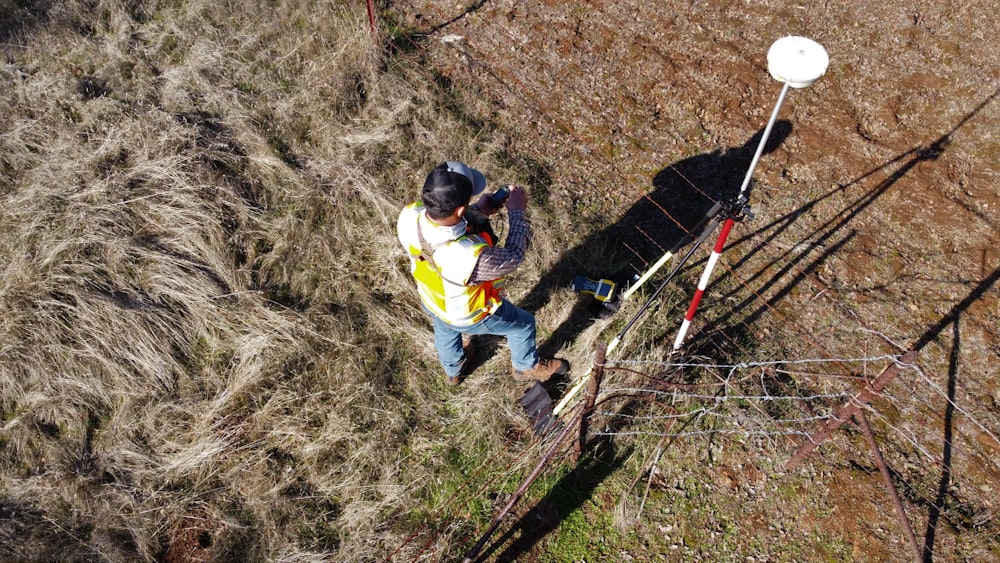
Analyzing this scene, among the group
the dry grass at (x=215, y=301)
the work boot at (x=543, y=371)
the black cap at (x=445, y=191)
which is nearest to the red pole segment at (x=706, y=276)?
the work boot at (x=543, y=371)

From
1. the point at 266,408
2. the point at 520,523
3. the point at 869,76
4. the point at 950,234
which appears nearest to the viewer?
the point at 520,523

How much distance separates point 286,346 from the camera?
4.04 meters

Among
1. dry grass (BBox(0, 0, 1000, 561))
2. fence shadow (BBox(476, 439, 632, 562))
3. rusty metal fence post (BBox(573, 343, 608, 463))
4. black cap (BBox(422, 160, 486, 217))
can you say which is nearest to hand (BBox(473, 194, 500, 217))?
black cap (BBox(422, 160, 486, 217))

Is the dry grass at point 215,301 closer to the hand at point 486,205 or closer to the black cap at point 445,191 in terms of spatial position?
the hand at point 486,205

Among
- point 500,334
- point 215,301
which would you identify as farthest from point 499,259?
point 215,301

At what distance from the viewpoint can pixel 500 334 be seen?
11.3ft

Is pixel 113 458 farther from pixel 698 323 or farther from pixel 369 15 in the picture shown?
pixel 369 15

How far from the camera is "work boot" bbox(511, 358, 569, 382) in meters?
3.82

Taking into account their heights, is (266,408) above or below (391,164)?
below

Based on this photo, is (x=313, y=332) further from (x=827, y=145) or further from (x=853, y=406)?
(x=827, y=145)

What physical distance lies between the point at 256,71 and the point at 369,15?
4.39 feet

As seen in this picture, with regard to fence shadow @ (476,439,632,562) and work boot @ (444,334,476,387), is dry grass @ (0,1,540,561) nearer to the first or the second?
work boot @ (444,334,476,387)

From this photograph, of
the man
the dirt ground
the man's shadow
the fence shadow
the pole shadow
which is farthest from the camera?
the man's shadow

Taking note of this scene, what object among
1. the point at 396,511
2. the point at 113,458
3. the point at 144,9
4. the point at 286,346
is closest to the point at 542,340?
the point at 396,511
